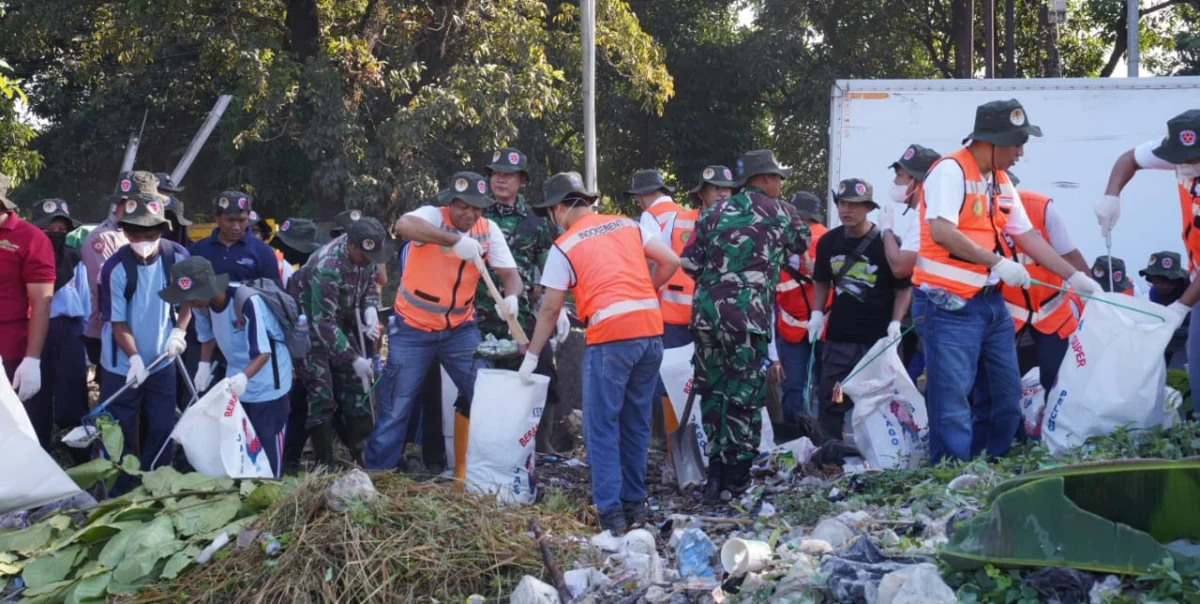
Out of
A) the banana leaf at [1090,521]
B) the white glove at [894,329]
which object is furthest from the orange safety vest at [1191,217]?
the banana leaf at [1090,521]

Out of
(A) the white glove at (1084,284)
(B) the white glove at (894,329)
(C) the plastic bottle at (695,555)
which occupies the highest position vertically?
(A) the white glove at (1084,284)

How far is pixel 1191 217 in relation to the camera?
533 centimetres

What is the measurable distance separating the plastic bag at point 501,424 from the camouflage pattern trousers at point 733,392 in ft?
2.96

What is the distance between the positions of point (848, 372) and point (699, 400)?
939 millimetres

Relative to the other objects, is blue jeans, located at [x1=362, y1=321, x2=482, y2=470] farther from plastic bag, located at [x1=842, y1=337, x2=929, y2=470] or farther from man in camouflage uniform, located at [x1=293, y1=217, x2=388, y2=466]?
plastic bag, located at [x1=842, y1=337, x2=929, y2=470]

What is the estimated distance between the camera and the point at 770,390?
747 cm

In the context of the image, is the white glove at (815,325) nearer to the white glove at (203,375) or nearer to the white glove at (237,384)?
the white glove at (237,384)

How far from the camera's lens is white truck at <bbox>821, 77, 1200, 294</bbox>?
372 inches

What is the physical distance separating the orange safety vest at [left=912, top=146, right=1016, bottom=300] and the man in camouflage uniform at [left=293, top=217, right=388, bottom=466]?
126 inches

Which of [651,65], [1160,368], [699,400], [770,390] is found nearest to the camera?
[1160,368]

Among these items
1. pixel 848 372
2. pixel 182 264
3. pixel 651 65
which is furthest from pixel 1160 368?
pixel 651 65

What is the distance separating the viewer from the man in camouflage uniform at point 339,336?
6.96m

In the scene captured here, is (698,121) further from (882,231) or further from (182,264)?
(182,264)

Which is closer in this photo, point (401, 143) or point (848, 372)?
point (848, 372)
